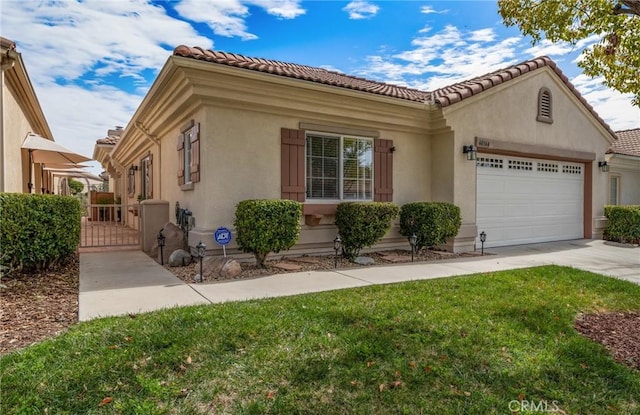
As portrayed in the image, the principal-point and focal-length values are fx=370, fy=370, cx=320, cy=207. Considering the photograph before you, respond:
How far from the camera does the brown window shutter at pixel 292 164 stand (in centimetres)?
762

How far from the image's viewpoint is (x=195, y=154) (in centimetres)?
734

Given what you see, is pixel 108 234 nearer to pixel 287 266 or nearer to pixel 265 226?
pixel 287 266

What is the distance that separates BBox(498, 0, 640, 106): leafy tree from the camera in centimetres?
434

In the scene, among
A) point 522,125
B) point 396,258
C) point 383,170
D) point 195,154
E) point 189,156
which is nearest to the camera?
point 195,154

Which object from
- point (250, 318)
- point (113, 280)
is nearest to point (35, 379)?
point (250, 318)

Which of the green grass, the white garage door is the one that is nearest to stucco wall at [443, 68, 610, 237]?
the white garage door

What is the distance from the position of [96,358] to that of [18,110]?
9815 mm

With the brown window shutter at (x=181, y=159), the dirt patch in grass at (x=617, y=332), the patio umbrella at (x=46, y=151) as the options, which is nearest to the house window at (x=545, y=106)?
the dirt patch in grass at (x=617, y=332)

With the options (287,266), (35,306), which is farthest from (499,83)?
(35,306)

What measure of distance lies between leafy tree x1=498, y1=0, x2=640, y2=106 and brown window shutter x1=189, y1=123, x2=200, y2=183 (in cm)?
554

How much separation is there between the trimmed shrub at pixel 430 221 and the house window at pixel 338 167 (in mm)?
1028

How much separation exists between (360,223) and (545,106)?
7.49m

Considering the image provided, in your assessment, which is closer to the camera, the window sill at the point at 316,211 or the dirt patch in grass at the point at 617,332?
the dirt patch in grass at the point at 617,332

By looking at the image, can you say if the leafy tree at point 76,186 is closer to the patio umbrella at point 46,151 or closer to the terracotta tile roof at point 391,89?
the patio umbrella at point 46,151
